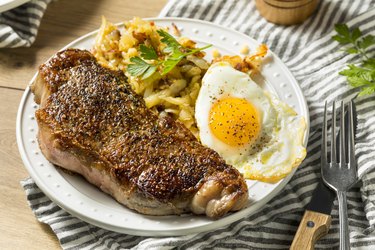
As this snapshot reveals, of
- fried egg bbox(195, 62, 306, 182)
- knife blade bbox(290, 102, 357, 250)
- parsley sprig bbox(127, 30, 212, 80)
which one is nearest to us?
knife blade bbox(290, 102, 357, 250)

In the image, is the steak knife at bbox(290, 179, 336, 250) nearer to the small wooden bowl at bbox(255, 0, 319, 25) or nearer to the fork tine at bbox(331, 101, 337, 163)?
the fork tine at bbox(331, 101, 337, 163)

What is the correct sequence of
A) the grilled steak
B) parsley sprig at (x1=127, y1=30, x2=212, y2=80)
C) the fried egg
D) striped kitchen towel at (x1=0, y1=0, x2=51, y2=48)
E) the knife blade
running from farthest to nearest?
striped kitchen towel at (x1=0, y1=0, x2=51, y2=48) → parsley sprig at (x1=127, y1=30, x2=212, y2=80) → the fried egg → the knife blade → the grilled steak

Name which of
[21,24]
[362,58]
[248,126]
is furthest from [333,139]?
[21,24]

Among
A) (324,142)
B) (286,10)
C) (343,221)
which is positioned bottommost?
(343,221)

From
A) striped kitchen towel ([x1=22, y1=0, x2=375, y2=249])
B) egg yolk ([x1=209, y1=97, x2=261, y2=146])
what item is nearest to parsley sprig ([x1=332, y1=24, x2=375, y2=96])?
striped kitchen towel ([x1=22, y1=0, x2=375, y2=249])

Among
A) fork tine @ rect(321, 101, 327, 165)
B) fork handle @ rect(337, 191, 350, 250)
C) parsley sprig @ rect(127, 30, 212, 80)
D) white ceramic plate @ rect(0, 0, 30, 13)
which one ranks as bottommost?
fork handle @ rect(337, 191, 350, 250)

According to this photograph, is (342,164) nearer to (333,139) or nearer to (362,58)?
(333,139)

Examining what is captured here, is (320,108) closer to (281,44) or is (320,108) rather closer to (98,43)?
(281,44)
